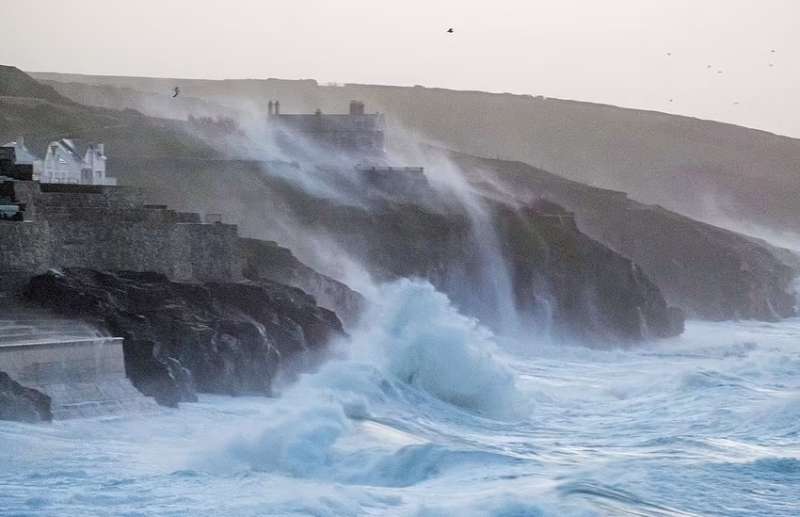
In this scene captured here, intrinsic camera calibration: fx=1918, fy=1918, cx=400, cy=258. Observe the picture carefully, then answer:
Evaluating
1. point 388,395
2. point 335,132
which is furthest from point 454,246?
point 388,395

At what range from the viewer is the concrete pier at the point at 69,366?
2119 cm

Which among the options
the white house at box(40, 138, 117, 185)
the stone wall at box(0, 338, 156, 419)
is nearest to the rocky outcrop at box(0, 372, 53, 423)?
the stone wall at box(0, 338, 156, 419)

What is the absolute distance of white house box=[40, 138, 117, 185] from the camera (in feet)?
130

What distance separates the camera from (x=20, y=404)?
20.4 metres

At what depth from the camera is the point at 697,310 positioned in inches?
2207

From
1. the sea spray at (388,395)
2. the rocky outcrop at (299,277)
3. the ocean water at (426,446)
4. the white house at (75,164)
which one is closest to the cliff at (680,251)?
the white house at (75,164)

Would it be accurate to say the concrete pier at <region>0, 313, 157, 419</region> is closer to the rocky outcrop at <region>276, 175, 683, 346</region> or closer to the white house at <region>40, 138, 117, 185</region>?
the rocky outcrop at <region>276, 175, 683, 346</region>

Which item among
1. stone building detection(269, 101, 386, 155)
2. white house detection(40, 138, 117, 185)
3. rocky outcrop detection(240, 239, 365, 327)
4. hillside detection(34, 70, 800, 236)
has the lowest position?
rocky outcrop detection(240, 239, 365, 327)

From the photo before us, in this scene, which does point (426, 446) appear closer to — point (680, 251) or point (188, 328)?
point (188, 328)

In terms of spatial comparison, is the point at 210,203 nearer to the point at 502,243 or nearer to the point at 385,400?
the point at 502,243

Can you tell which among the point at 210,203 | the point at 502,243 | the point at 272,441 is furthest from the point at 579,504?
the point at 502,243

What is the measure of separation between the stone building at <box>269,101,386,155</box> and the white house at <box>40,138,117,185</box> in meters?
12.1

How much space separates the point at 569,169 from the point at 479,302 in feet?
277

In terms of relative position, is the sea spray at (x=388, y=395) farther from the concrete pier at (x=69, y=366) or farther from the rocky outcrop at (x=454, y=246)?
the rocky outcrop at (x=454, y=246)
